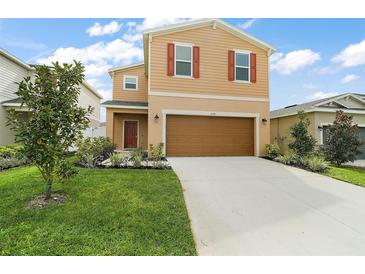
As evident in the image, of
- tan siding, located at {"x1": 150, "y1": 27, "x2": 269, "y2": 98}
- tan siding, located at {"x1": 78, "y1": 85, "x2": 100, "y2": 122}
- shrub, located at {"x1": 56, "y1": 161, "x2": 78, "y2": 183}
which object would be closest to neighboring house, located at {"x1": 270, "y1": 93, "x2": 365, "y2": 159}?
tan siding, located at {"x1": 150, "y1": 27, "x2": 269, "y2": 98}

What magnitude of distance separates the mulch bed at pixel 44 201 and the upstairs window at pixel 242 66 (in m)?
10.1

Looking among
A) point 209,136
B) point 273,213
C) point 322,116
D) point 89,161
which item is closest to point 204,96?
point 209,136

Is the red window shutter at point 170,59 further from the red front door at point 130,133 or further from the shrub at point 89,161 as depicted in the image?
the red front door at point 130,133

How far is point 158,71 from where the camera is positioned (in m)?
11.1

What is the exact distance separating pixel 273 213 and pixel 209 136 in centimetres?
748

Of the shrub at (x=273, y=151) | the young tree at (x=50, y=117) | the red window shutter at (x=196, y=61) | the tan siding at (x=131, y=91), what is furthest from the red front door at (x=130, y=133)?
the young tree at (x=50, y=117)

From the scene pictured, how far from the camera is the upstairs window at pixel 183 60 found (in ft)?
37.2

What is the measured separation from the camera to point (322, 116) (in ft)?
44.0

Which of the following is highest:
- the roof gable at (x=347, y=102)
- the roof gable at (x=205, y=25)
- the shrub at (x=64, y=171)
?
the roof gable at (x=205, y=25)

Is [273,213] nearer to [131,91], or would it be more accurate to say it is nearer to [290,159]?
[290,159]
